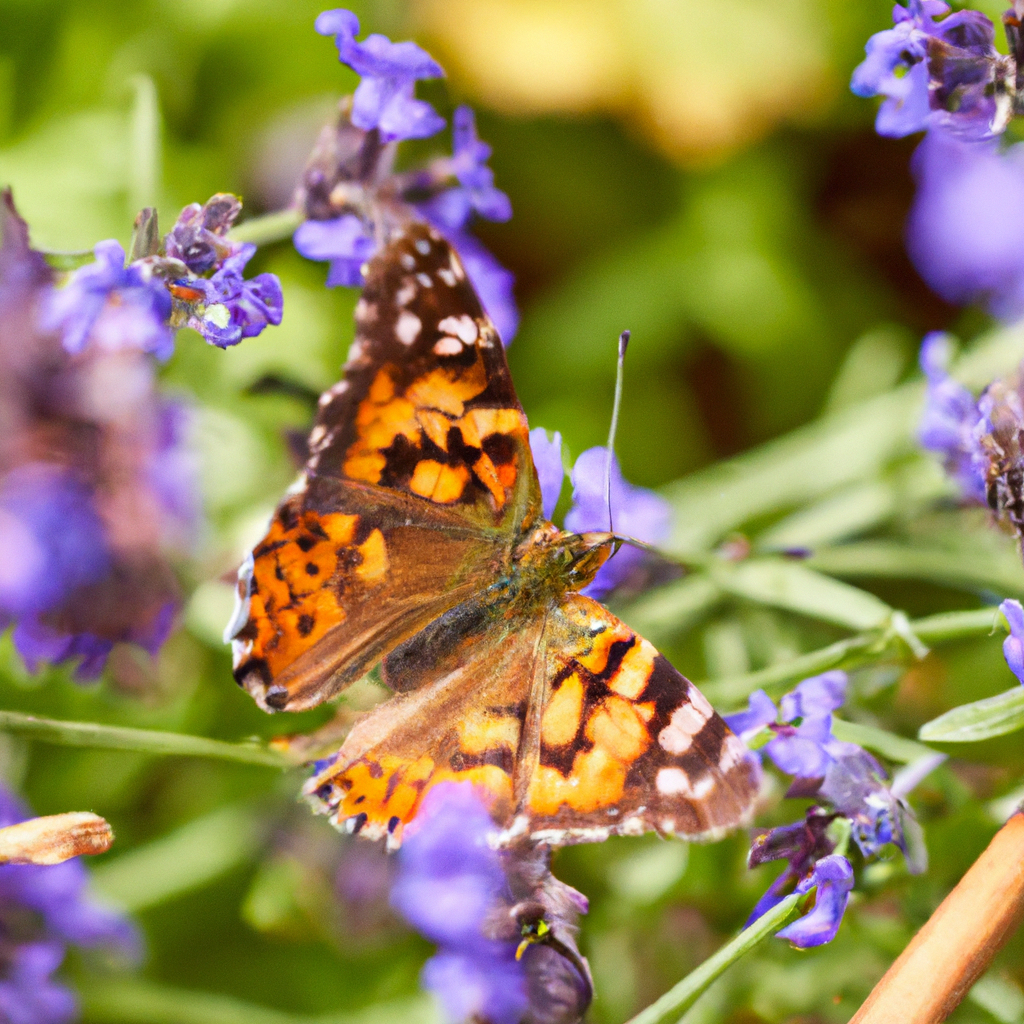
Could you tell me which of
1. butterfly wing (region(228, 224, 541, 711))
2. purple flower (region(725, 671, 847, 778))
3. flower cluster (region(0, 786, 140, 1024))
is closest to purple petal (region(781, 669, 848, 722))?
purple flower (region(725, 671, 847, 778))

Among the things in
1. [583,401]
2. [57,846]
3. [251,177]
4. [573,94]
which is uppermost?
[573,94]

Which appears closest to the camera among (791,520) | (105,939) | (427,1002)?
(105,939)

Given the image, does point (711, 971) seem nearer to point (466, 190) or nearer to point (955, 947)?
point (955, 947)

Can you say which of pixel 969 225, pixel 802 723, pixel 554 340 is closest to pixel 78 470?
pixel 802 723

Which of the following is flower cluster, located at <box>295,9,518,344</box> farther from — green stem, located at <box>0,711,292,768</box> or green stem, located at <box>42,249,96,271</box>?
green stem, located at <box>0,711,292,768</box>

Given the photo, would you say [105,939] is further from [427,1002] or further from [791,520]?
[791,520]

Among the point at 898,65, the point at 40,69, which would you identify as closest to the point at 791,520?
the point at 898,65
